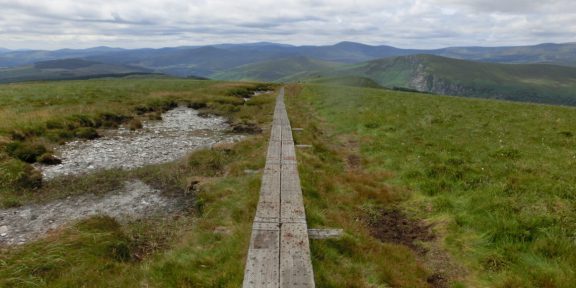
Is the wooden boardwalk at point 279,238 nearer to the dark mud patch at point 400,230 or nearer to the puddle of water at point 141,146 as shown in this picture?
the dark mud patch at point 400,230

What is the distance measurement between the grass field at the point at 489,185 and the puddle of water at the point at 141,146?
28.4ft

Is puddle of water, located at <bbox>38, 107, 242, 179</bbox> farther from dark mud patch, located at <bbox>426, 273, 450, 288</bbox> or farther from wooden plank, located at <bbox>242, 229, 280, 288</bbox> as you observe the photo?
dark mud patch, located at <bbox>426, 273, 450, 288</bbox>

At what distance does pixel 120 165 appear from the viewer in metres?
16.8

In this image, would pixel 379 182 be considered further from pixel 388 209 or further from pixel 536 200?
pixel 536 200

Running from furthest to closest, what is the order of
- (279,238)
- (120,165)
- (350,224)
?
(120,165), (350,224), (279,238)

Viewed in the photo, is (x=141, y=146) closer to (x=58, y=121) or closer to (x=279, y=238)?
(x=58, y=121)

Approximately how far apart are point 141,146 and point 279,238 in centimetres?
1499

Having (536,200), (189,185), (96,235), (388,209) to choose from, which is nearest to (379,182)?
(388,209)

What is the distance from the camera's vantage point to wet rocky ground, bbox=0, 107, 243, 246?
1092 cm

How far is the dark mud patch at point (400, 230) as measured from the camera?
1024cm

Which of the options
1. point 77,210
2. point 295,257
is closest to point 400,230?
point 295,257

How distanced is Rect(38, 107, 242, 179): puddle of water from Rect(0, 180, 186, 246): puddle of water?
3.42 metres

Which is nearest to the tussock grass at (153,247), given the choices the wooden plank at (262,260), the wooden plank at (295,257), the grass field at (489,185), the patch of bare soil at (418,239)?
the wooden plank at (262,260)

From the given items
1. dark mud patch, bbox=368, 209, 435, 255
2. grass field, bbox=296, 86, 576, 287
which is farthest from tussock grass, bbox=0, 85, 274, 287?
dark mud patch, bbox=368, 209, 435, 255
